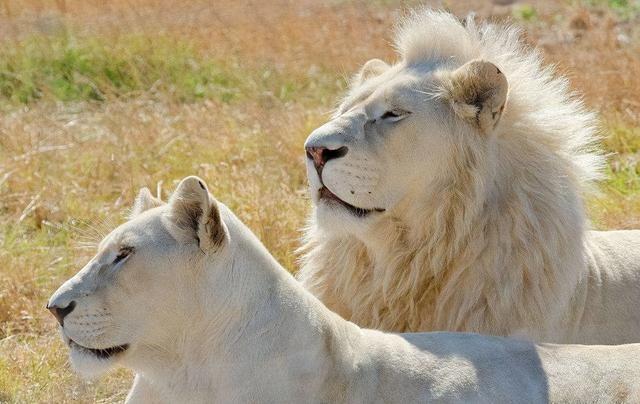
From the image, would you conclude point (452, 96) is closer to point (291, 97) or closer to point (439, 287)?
point (439, 287)

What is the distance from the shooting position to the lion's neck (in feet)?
13.6

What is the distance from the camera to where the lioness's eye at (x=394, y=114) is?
405cm

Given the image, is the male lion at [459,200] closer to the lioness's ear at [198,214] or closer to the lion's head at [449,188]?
the lion's head at [449,188]

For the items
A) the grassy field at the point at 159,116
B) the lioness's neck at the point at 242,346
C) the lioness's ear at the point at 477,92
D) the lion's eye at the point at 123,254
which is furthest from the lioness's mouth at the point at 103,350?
the lioness's ear at the point at 477,92

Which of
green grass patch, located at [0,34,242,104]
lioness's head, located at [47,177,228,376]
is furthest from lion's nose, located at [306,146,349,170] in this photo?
green grass patch, located at [0,34,242,104]

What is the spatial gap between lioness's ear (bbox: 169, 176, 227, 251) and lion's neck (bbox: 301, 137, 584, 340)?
0.98 meters

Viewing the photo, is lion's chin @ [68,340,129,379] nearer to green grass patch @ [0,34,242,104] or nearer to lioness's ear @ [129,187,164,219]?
lioness's ear @ [129,187,164,219]

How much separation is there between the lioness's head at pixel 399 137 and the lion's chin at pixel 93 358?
933 millimetres

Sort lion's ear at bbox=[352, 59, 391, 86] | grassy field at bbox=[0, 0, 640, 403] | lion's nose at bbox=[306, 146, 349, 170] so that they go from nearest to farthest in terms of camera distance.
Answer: lion's nose at bbox=[306, 146, 349, 170] → lion's ear at bbox=[352, 59, 391, 86] → grassy field at bbox=[0, 0, 640, 403]

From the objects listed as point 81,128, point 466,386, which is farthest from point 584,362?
point 81,128

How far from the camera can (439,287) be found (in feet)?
13.9

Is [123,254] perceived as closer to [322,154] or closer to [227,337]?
[227,337]

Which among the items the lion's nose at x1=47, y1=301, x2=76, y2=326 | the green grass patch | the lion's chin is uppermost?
the lion's nose at x1=47, y1=301, x2=76, y2=326

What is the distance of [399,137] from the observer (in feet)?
13.2
